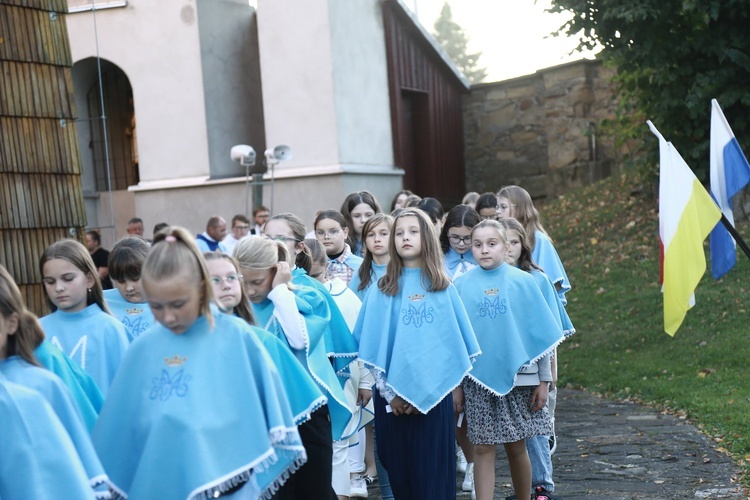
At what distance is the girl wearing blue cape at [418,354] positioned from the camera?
569cm

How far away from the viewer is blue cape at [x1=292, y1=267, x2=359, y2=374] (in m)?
5.86

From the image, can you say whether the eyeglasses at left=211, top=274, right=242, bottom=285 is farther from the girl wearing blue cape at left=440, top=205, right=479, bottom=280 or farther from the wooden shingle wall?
the wooden shingle wall

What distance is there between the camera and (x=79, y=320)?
16.8 ft

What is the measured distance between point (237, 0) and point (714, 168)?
40.1ft

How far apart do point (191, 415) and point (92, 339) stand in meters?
1.51

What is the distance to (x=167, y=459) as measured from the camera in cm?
377

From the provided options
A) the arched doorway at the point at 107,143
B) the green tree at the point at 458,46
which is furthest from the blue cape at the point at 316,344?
the green tree at the point at 458,46

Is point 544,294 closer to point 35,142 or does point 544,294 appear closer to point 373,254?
point 373,254

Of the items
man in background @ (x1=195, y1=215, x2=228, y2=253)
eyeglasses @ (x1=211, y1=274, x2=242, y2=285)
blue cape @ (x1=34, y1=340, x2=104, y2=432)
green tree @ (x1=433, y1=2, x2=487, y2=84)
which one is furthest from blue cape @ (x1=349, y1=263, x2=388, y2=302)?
green tree @ (x1=433, y1=2, x2=487, y2=84)

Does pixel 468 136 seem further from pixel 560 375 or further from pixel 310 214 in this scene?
pixel 560 375

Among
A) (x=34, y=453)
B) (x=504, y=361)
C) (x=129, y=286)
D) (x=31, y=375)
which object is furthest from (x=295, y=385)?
(x=504, y=361)

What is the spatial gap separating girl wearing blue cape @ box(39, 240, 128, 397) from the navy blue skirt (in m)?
1.66

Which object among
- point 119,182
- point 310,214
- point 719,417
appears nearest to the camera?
point 719,417

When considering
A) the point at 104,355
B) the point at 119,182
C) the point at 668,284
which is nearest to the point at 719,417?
the point at 668,284
